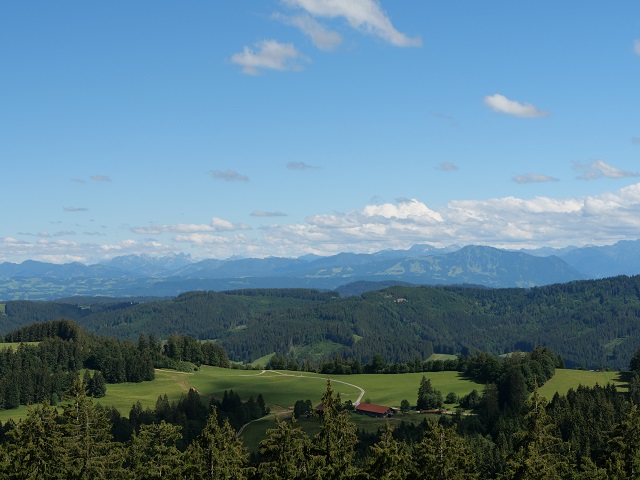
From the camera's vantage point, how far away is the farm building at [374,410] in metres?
148

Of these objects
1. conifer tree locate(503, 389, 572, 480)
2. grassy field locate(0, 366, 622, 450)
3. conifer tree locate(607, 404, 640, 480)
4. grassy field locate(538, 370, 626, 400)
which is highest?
conifer tree locate(503, 389, 572, 480)

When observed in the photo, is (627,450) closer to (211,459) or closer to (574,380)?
(211,459)

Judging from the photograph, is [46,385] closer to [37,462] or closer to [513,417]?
[513,417]

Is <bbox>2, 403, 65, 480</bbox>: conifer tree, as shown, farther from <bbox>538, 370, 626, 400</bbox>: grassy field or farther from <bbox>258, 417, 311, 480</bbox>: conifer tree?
<bbox>538, 370, 626, 400</bbox>: grassy field

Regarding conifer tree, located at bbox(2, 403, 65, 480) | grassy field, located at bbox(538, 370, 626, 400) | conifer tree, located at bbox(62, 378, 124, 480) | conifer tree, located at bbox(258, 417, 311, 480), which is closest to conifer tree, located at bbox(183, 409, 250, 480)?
conifer tree, located at bbox(258, 417, 311, 480)

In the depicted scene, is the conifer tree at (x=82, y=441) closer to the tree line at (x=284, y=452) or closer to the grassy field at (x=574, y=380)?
the tree line at (x=284, y=452)

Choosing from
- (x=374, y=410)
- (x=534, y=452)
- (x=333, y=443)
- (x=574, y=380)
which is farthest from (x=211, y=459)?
(x=574, y=380)

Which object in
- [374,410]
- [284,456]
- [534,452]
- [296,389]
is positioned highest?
[534,452]

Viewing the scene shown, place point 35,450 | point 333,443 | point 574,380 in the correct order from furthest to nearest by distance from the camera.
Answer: point 574,380
point 35,450
point 333,443

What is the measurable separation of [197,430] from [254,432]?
468 inches

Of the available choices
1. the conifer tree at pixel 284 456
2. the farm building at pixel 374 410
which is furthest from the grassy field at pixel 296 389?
the conifer tree at pixel 284 456

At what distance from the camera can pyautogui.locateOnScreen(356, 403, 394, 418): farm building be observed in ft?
485

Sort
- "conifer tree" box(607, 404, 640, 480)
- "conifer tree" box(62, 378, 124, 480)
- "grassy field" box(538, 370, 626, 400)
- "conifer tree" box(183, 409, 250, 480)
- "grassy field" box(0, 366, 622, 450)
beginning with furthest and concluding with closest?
1. "grassy field" box(0, 366, 622, 450)
2. "grassy field" box(538, 370, 626, 400)
3. "conifer tree" box(607, 404, 640, 480)
4. "conifer tree" box(183, 409, 250, 480)
5. "conifer tree" box(62, 378, 124, 480)

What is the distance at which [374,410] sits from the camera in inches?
5901
